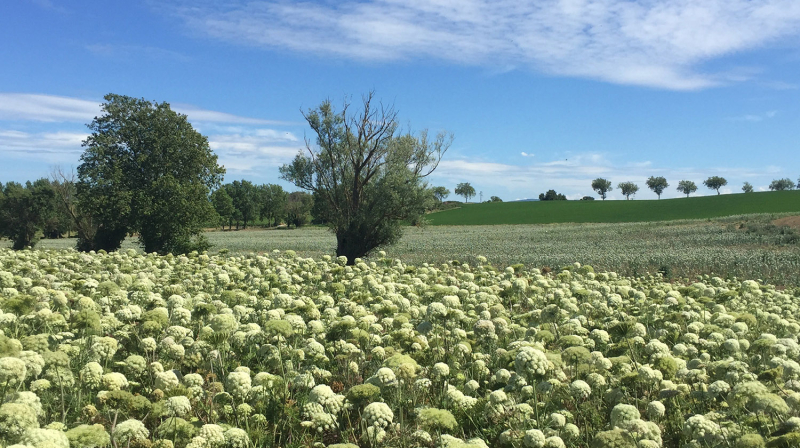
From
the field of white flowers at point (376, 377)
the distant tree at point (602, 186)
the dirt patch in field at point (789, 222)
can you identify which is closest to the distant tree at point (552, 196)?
the distant tree at point (602, 186)

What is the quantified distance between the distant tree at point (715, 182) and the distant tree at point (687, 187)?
24.9 feet

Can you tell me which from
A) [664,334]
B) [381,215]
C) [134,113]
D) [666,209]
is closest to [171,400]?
[664,334]

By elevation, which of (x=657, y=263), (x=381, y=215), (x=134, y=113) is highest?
(x=134, y=113)

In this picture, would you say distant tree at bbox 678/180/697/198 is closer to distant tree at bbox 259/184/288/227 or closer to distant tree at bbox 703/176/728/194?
distant tree at bbox 703/176/728/194

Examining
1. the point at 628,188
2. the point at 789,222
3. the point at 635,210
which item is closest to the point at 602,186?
the point at 628,188

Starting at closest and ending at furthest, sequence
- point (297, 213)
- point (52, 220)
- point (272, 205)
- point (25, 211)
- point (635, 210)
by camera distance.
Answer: point (25, 211)
point (52, 220)
point (635, 210)
point (297, 213)
point (272, 205)

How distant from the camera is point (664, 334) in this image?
6.94 m

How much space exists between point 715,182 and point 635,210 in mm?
81555

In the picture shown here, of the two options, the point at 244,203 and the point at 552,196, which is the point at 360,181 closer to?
the point at 244,203

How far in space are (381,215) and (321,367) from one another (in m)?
21.2

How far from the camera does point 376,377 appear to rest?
15.4 feet

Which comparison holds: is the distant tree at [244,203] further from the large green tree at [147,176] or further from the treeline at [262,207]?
the large green tree at [147,176]

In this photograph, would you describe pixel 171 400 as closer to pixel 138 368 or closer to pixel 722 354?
pixel 138 368

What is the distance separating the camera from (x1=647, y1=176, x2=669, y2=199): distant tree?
16625cm
